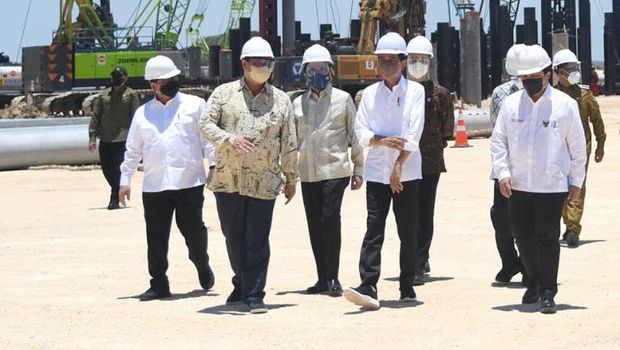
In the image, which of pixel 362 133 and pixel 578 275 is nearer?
pixel 362 133

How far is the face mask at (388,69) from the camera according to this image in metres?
10.1

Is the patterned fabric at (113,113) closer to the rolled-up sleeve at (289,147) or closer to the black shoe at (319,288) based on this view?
the black shoe at (319,288)

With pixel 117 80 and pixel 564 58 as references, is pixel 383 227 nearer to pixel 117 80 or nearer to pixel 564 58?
pixel 564 58

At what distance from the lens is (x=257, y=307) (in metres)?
9.91

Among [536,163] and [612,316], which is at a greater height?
[536,163]

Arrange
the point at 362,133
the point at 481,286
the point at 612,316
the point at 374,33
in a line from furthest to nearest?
1. the point at 374,33
2. the point at 481,286
3. the point at 362,133
4. the point at 612,316

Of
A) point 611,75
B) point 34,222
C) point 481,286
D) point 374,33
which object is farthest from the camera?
point 611,75

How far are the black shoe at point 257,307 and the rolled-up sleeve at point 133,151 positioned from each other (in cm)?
147

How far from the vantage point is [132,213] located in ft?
57.5

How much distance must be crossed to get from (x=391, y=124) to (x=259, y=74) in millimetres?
933

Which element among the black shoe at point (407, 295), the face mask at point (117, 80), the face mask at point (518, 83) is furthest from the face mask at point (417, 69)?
the face mask at point (117, 80)

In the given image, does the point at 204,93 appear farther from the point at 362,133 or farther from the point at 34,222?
the point at 362,133

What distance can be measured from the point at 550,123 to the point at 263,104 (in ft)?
6.15

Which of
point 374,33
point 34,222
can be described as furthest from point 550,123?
point 374,33
